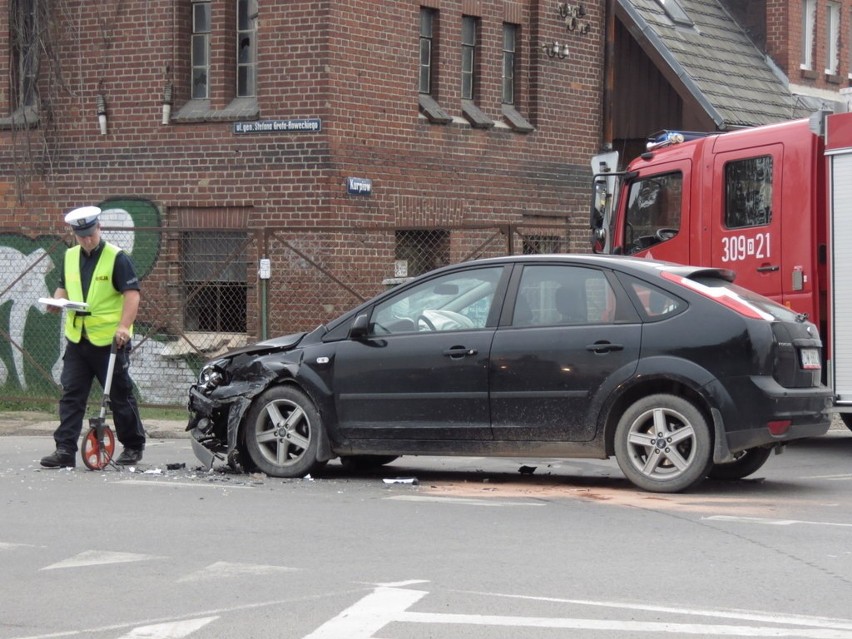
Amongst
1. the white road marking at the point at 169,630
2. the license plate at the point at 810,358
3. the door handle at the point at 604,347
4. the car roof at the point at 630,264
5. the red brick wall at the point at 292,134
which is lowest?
the white road marking at the point at 169,630

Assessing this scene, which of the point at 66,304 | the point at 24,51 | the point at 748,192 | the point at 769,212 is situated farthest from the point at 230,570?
the point at 24,51

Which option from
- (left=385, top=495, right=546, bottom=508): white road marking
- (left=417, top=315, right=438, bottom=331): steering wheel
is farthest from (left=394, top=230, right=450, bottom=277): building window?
(left=385, top=495, right=546, bottom=508): white road marking

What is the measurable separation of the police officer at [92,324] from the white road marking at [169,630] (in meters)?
5.22

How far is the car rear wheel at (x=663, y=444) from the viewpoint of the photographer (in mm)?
9414

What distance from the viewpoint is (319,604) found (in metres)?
6.29

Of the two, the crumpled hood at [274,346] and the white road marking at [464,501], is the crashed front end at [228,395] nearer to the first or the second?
the crumpled hood at [274,346]

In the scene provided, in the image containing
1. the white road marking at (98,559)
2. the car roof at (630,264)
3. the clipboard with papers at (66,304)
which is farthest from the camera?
the clipboard with papers at (66,304)

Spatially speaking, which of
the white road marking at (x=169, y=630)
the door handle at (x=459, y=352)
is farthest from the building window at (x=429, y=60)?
the white road marking at (x=169, y=630)

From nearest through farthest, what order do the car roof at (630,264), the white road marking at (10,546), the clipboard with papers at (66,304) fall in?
the white road marking at (10,546), the car roof at (630,264), the clipboard with papers at (66,304)

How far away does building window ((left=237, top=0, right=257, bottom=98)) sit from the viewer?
18.4m

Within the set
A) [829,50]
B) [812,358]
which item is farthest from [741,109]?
[812,358]

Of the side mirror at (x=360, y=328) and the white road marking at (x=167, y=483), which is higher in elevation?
the side mirror at (x=360, y=328)

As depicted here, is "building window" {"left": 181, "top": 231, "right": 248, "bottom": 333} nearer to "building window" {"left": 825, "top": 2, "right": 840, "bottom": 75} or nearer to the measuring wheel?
the measuring wheel

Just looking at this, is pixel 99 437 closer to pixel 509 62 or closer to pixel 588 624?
pixel 588 624
